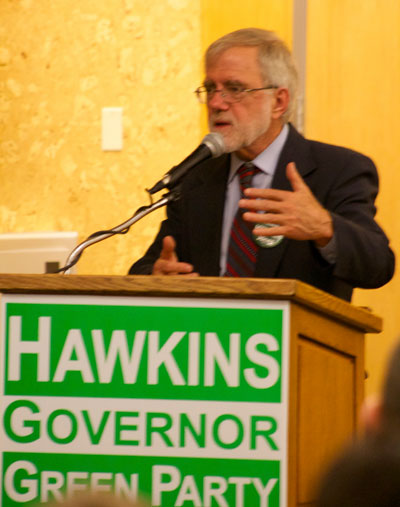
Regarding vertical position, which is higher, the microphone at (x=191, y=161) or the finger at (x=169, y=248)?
the microphone at (x=191, y=161)

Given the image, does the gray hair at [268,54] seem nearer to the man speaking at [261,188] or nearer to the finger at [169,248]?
the man speaking at [261,188]

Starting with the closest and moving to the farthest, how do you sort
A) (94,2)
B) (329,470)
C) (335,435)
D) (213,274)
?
(329,470) < (335,435) < (213,274) < (94,2)

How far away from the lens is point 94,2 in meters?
3.73

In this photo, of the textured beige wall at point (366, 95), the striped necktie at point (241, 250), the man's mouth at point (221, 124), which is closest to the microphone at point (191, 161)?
the striped necktie at point (241, 250)

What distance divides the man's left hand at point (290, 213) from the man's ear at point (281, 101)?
79 centimetres

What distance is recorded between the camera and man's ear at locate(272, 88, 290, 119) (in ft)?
8.74

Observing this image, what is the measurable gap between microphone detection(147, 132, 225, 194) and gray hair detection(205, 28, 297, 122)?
677mm

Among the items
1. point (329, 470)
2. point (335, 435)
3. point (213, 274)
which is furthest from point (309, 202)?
point (329, 470)

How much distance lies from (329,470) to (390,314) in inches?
124

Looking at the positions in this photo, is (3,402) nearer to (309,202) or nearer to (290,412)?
(290,412)

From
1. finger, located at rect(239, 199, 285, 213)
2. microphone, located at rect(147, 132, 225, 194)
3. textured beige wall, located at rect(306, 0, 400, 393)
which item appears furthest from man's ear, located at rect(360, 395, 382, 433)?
textured beige wall, located at rect(306, 0, 400, 393)

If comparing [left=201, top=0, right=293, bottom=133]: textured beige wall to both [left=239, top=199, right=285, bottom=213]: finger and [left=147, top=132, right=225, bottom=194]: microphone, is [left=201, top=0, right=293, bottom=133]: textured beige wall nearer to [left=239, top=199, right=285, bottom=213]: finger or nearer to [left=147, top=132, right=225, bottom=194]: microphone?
[left=147, top=132, right=225, bottom=194]: microphone

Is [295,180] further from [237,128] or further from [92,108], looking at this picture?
[92,108]

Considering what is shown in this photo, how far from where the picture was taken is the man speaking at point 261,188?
214cm
